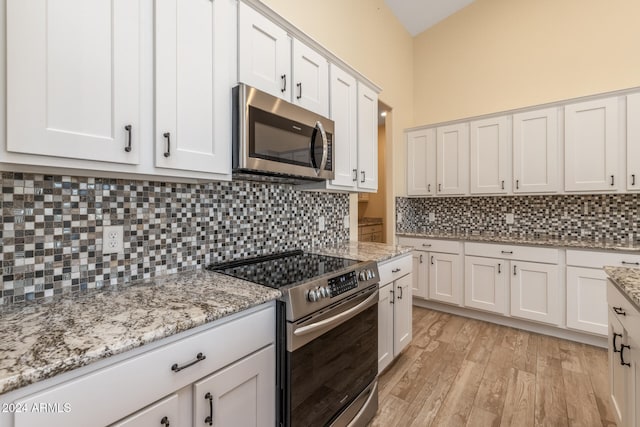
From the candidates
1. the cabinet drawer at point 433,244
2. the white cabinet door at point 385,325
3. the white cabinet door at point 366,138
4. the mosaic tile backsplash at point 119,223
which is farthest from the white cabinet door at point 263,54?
the cabinet drawer at point 433,244

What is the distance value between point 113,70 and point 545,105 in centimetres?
367

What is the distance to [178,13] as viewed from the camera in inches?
48.2

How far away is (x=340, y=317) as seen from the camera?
1.45 metres

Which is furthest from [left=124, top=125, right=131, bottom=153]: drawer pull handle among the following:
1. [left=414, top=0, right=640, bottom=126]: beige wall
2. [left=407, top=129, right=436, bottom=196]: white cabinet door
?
[left=414, top=0, right=640, bottom=126]: beige wall

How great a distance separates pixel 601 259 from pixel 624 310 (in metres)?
1.71

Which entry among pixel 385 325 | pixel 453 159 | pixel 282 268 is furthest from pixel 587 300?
pixel 282 268

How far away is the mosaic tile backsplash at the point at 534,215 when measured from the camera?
9.59ft

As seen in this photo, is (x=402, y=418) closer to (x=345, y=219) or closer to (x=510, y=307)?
(x=345, y=219)

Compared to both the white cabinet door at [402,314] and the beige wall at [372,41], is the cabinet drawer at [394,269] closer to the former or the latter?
the white cabinet door at [402,314]

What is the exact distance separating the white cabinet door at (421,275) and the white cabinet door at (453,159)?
859 millimetres

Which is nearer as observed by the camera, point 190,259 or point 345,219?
point 190,259

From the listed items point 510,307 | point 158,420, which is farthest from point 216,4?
point 510,307

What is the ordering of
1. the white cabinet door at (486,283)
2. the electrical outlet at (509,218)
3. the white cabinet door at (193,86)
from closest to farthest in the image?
the white cabinet door at (193,86)
the white cabinet door at (486,283)
the electrical outlet at (509,218)

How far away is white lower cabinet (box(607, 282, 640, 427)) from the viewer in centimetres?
117
